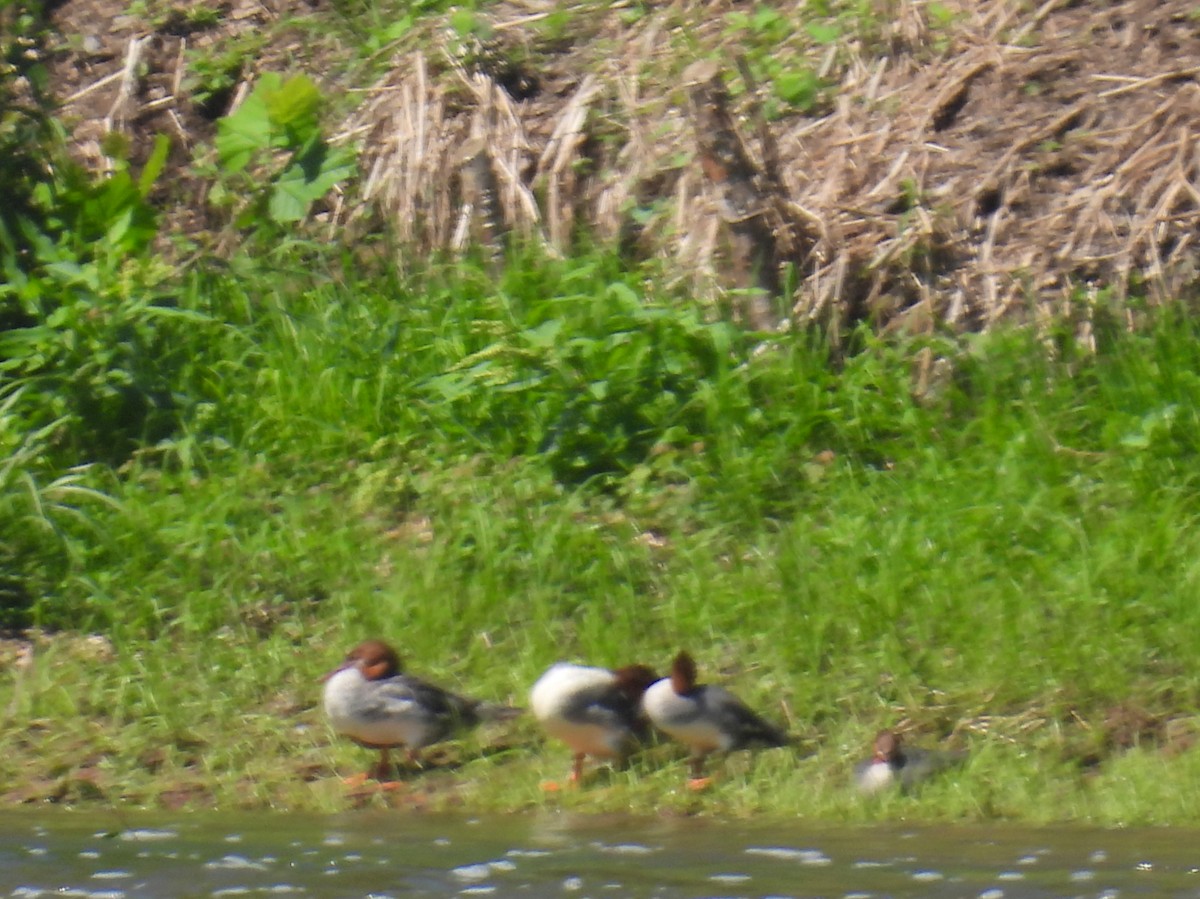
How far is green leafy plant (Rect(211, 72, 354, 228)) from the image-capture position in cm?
955

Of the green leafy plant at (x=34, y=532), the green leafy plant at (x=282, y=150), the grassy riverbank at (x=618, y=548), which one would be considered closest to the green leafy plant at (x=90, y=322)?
the grassy riverbank at (x=618, y=548)

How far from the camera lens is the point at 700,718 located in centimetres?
621

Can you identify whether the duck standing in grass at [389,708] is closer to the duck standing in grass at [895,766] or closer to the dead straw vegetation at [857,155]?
the duck standing in grass at [895,766]

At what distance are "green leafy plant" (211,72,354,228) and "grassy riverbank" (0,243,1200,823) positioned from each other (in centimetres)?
51

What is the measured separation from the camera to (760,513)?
25.4ft

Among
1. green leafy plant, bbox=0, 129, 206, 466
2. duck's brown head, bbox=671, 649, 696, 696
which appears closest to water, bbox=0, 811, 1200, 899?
duck's brown head, bbox=671, 649, 696, 696

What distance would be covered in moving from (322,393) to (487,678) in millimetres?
2022

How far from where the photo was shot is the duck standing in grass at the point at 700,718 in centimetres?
621

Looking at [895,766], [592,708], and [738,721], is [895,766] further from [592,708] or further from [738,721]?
[592,708]

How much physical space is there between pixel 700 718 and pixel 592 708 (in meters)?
0.37

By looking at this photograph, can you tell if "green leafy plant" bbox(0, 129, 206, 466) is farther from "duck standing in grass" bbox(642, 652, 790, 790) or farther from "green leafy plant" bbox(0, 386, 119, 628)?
"duck standing in grass" bbox(642, 652, 790, 790)

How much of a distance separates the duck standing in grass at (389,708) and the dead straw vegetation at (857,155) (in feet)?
9.32

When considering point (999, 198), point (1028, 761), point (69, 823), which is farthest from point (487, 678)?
point (999, 198)

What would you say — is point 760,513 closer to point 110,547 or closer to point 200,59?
point 110,547
